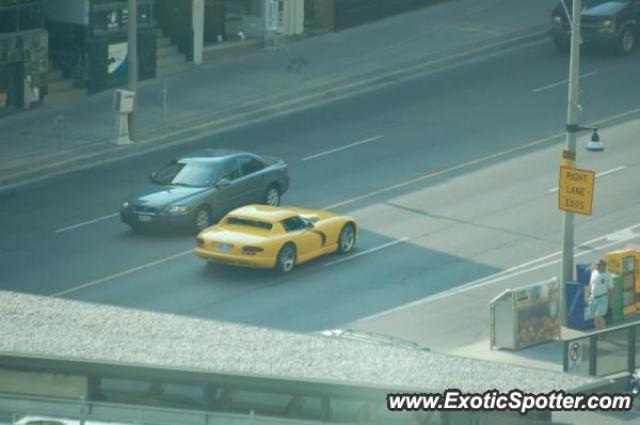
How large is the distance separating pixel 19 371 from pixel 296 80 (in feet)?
110

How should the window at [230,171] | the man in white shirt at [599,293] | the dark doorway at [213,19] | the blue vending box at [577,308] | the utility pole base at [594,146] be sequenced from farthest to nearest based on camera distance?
1. the dark doorway at [213,19]
2. the window at [230,171]
3. the man in white shirt at [599,293]
4. the blue vending box at [577,308]
5. the utility pole base at [594,146]

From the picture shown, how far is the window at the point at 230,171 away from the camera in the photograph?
39.0 m

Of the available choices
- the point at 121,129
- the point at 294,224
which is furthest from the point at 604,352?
the point at 121,129

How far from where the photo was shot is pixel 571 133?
32.3 metres

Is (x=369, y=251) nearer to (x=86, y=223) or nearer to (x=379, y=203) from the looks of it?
(x=379, y=203)

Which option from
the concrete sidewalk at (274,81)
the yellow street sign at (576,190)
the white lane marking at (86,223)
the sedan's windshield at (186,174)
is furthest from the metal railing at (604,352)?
the concrete sidewalk at (274,81)

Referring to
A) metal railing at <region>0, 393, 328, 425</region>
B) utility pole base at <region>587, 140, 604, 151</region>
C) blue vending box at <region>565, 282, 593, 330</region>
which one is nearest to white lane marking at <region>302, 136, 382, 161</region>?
blue vending box at <region>565, 282, 593, 330</region>

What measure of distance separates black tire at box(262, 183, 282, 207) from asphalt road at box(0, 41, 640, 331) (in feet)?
2.69

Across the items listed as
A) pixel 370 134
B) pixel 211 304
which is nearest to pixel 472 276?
pixel 211 304

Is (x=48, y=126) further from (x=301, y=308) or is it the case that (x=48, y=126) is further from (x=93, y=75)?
(x=301, y=308)

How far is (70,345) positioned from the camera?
20031 millimetres

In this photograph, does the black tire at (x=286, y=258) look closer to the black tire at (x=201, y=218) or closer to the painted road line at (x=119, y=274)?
the painted road line at (x=119, y=274)

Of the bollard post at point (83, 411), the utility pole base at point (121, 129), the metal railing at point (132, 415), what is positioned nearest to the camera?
the bollard post at point (83, 411)

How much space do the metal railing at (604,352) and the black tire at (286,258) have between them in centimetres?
849
